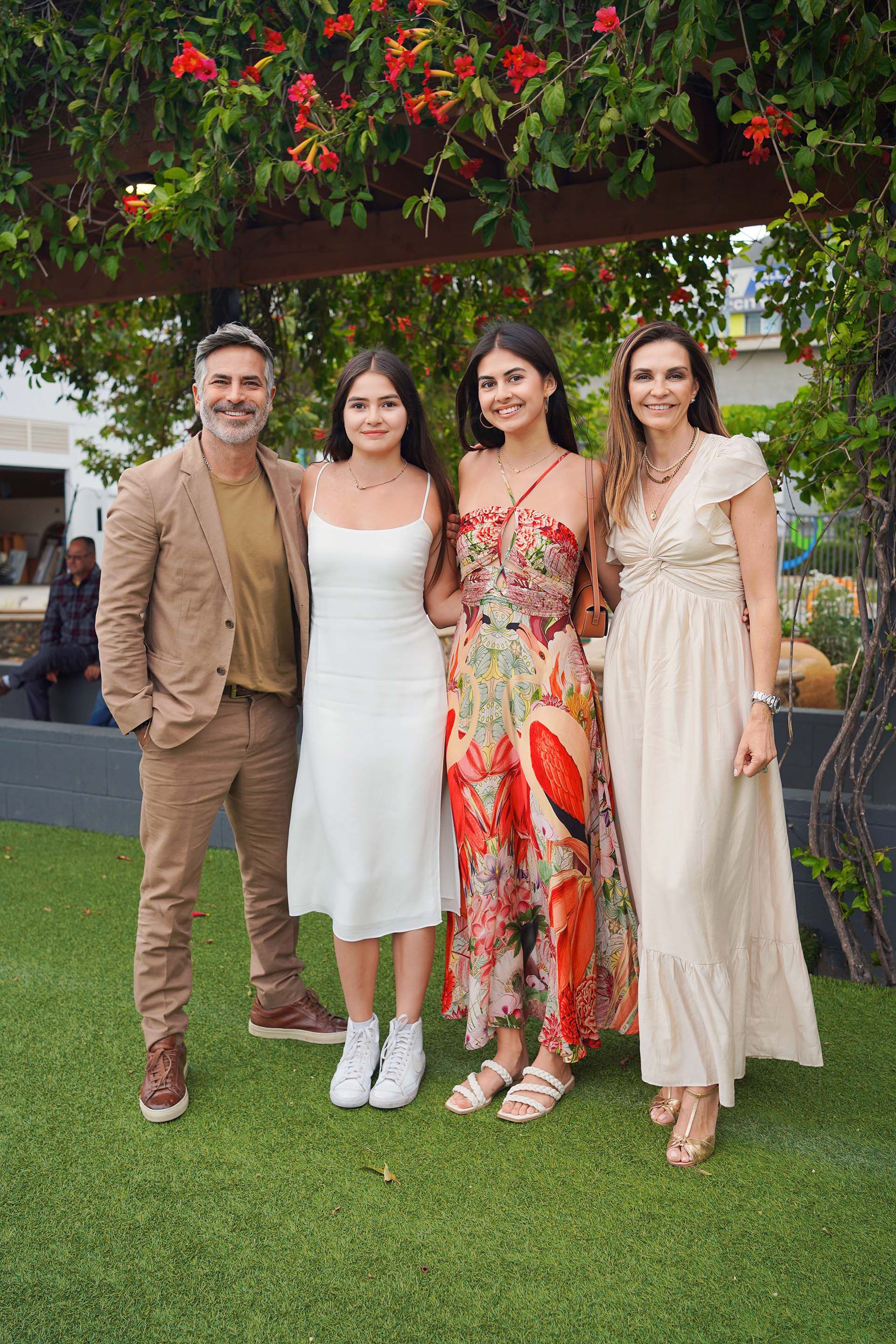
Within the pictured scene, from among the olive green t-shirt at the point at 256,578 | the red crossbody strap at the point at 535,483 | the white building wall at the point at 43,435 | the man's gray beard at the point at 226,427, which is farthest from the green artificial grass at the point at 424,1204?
the white building wall at the point at 43,435

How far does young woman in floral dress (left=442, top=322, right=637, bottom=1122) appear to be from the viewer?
2826 mm

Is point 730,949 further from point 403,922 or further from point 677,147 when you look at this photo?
point 677,147

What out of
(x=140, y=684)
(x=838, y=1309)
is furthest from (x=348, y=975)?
(x=838, y=1309)

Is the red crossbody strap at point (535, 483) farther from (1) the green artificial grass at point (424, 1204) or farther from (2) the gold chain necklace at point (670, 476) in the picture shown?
(1) the green artificial grass at point (424, 1204)

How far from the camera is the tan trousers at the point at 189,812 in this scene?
9.68 feet

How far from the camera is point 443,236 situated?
5.37 metres

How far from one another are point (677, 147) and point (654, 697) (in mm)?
2825

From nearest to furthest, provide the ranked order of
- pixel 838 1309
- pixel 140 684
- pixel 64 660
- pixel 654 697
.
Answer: pixel 838 1309
pixel 654 697
pixel 140 684
pixel 64 660

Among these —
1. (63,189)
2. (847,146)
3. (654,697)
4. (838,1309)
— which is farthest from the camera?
(63,189)

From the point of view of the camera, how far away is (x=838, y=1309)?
84.0 inches

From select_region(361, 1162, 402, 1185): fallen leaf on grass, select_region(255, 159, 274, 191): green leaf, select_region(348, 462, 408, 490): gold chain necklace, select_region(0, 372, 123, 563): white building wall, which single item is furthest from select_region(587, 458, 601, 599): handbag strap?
select_region(0, 372, 123, 563): white building wall

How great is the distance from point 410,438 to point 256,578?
22.3 inches

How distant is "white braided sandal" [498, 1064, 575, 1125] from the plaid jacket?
451 centimetres

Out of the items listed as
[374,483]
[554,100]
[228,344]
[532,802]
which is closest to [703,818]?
[532,802]
